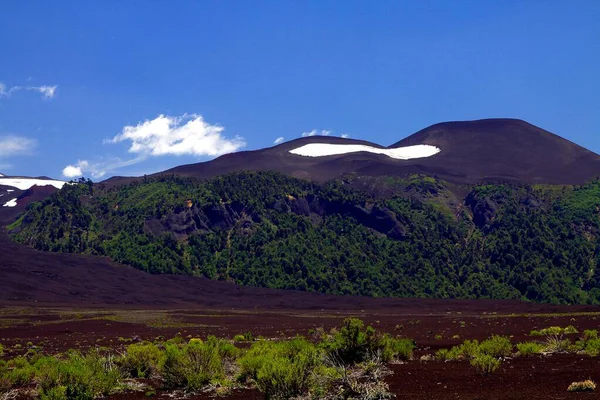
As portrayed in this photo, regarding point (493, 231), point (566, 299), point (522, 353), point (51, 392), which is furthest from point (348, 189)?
point (51, 392)

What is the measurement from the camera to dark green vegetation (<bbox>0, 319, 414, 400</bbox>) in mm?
15367

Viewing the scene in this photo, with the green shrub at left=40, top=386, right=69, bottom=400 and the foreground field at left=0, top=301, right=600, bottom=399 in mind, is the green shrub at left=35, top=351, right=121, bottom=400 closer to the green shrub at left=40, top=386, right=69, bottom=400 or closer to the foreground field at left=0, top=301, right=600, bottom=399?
the green shrub at left=40, top=386, right=69, bottom=400

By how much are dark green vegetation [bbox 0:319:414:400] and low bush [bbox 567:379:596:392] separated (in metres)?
4.41

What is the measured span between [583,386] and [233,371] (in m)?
11.2

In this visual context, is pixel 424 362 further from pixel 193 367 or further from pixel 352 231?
pixel 352 231

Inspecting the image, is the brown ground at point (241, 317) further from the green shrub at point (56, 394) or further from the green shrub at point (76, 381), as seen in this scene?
the green shrub at point (56, 394)

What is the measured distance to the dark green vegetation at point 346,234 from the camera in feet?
363

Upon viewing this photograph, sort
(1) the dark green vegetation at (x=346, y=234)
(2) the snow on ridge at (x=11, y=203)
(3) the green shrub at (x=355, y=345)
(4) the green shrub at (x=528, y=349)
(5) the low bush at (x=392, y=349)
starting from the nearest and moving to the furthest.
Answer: (3) the green shrub at (x=355, y=345), (5) the low bush at (x=392, y=349), (4) the green shrub at (x=528, y=349), (1) the dark green vegetation at (x=346, y=234), (2) the snow on ridge at (x=11, y=203)

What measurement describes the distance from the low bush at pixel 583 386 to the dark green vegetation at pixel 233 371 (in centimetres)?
441

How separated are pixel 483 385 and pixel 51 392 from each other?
11.0 m

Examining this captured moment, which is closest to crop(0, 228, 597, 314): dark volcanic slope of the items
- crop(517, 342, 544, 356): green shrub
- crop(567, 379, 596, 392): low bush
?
crop(517, 342, 544, 356): green shrub

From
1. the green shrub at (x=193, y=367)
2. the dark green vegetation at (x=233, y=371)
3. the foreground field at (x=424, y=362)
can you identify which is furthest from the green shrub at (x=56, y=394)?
the green shrub at (x=193, y=367)

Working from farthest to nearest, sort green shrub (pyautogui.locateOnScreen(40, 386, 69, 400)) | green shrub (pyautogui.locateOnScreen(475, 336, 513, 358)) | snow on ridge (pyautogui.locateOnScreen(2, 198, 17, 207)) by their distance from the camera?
1. snow on ridge (pyautogui.locateOnScreen(2, 198, 17, 207))
2. green shrub (pyautogui.locateOnScreen(475, 336, 513, 358))
3. green shrub (pyautogui.locateOnScreen(40, 386, 69, 400))

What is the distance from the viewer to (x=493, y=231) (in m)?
132
